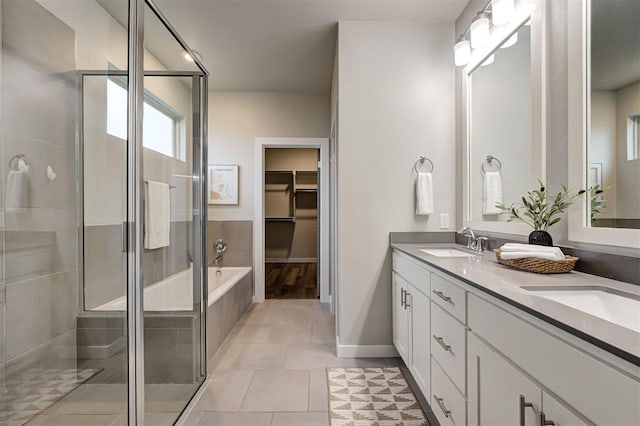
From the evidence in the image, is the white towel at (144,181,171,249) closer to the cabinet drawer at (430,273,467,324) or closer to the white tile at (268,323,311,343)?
the cabinet drawer at (430,273,467,324)

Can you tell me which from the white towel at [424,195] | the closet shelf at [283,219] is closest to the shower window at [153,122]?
the white towel at [424,195]

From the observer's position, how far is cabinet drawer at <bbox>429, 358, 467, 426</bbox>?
4.41ft

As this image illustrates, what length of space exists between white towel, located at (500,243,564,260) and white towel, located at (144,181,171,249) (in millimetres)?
1748

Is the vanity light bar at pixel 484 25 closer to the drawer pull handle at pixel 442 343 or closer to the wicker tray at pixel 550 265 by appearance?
the wicker tray at pixel 550 265

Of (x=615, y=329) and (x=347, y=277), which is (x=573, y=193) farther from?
(x=347, y=277)

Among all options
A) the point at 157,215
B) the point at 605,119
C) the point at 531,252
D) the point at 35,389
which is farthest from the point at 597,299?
the point at 35,389

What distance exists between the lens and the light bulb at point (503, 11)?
187cm

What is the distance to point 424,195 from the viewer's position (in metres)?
2.61

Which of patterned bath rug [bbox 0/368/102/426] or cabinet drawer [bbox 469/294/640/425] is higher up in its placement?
cabinet drawer [bbox 469/294/640/425]

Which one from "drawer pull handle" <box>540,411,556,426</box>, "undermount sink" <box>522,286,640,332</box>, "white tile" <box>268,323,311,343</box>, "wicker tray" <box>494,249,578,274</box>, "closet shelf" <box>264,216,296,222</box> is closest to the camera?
"drawer pull handle" <box>540,411,556,426</box>

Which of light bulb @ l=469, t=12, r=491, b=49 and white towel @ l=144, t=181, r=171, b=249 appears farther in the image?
light bulb @ l=469, t=12, r=491, b=49

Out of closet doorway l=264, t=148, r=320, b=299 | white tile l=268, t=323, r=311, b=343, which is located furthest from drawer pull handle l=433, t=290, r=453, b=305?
closet doorway l=264, t=148, r=320, b=299

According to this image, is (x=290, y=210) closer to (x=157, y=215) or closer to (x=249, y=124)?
(x=249, y=124)

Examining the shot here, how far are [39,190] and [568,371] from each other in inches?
85.1
